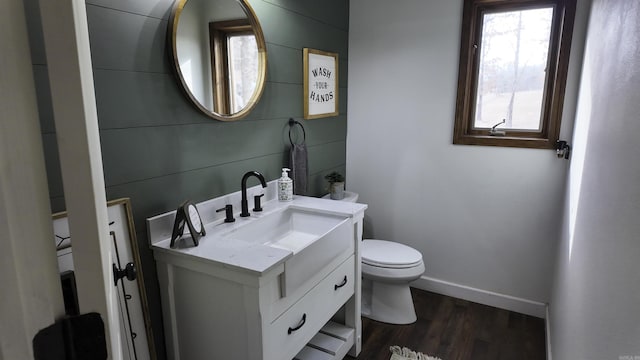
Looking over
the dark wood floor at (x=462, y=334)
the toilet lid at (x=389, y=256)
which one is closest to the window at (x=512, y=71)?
the toilet lid at (x=389, y=256)

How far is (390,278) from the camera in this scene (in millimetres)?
2438

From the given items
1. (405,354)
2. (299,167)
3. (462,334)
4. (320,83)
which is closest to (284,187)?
(299,167)

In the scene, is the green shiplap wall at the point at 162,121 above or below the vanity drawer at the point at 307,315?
above

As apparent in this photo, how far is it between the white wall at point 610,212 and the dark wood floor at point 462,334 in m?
0.86

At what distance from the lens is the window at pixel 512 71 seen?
91.7 inches

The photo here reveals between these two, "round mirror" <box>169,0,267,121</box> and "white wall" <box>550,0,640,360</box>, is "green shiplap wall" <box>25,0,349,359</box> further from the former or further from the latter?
"white wall" <box>550,0,640,360</box>

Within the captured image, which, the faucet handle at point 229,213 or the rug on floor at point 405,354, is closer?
the faucet handle at point 229,213

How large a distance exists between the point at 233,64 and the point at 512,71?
1.80m

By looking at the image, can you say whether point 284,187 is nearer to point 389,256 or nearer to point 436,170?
point 389,256

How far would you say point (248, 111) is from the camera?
1.99 m

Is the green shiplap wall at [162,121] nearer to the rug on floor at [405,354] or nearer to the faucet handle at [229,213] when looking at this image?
the faucet handle at [229,213]

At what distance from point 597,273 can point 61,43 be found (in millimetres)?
1214

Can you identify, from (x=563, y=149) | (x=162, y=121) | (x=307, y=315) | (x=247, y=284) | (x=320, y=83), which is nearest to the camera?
(x=247, y=284)

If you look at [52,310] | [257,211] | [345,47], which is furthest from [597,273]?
[345,47]
